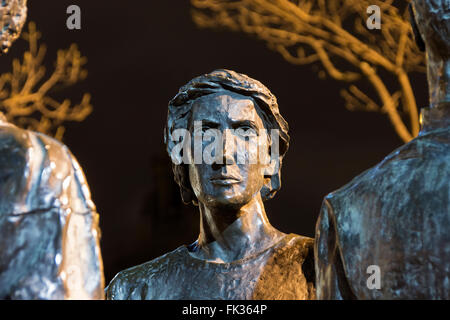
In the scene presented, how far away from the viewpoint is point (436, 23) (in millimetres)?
3383

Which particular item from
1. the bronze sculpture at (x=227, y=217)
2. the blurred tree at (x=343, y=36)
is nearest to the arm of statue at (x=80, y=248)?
the bronze sculpture at (x=227, y=217)

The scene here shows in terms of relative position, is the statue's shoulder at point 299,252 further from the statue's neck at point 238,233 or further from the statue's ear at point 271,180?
the statue's ear at point 271,180

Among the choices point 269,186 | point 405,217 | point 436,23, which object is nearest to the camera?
point 405,217

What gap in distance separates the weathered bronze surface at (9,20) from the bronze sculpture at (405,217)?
124 centimetres

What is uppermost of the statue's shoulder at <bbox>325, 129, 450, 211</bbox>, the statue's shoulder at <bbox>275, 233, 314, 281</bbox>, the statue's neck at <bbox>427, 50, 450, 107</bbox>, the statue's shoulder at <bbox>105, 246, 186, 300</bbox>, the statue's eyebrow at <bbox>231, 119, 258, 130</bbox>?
the statue's neck at <bbox>427, 50, 450, 107</bbox>

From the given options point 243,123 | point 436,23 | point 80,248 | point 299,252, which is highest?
point 436,23

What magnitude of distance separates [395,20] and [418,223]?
16.5ft

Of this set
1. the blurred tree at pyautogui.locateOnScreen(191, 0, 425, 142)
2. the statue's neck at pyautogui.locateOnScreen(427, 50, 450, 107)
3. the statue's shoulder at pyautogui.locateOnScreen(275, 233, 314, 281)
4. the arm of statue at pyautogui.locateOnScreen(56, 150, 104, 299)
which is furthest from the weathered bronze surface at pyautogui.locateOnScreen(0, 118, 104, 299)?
the blurred tree at pyautogui.locateOnScreen(191, 0, 425, 142)

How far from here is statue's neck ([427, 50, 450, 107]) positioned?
3.39m

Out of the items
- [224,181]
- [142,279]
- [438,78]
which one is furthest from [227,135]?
[438,78]

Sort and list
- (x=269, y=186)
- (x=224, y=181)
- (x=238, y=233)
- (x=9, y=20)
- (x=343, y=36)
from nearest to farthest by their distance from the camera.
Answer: (x=9, y=20) < (x=224, y=181) < (x=238, y=233) < (x=269, y=186) < (x=343, y=36)

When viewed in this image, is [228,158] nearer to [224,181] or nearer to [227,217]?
[224,181]

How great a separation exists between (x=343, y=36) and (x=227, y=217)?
401 centimetres

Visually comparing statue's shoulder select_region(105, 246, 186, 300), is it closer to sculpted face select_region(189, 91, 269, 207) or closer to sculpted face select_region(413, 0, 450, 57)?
sculpted face select_region(189, 91, 269, 207)
